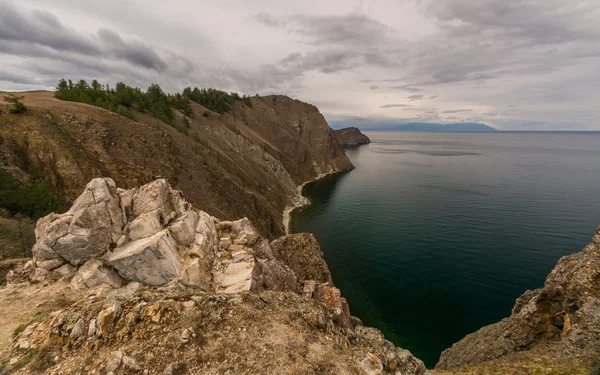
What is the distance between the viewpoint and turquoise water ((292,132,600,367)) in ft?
117

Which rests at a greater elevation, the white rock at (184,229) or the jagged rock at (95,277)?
the white rock at (184,229)

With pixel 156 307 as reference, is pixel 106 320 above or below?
below

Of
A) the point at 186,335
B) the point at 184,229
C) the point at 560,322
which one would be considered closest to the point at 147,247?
the point at 184,229

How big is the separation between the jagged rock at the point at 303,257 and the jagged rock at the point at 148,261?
14030 mm

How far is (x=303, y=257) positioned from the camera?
3069 centimetres

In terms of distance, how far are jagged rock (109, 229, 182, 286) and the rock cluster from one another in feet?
0.18

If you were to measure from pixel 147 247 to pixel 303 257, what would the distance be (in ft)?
60.5

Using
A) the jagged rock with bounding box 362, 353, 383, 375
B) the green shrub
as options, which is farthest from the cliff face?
the jagged rock with bounding box 362, 353, 383, 375

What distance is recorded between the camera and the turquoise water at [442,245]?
117 feet

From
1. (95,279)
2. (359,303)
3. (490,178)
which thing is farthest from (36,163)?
(490,178)

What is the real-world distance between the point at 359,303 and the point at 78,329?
1384 inches

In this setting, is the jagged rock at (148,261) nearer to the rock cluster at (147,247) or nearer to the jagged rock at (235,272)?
the rock cluster at (147,247)

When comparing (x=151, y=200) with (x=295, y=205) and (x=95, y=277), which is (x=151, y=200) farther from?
(x=295, y=205)

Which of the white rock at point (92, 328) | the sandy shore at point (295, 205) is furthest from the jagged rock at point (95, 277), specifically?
the sandy shore at point (295, 205)
